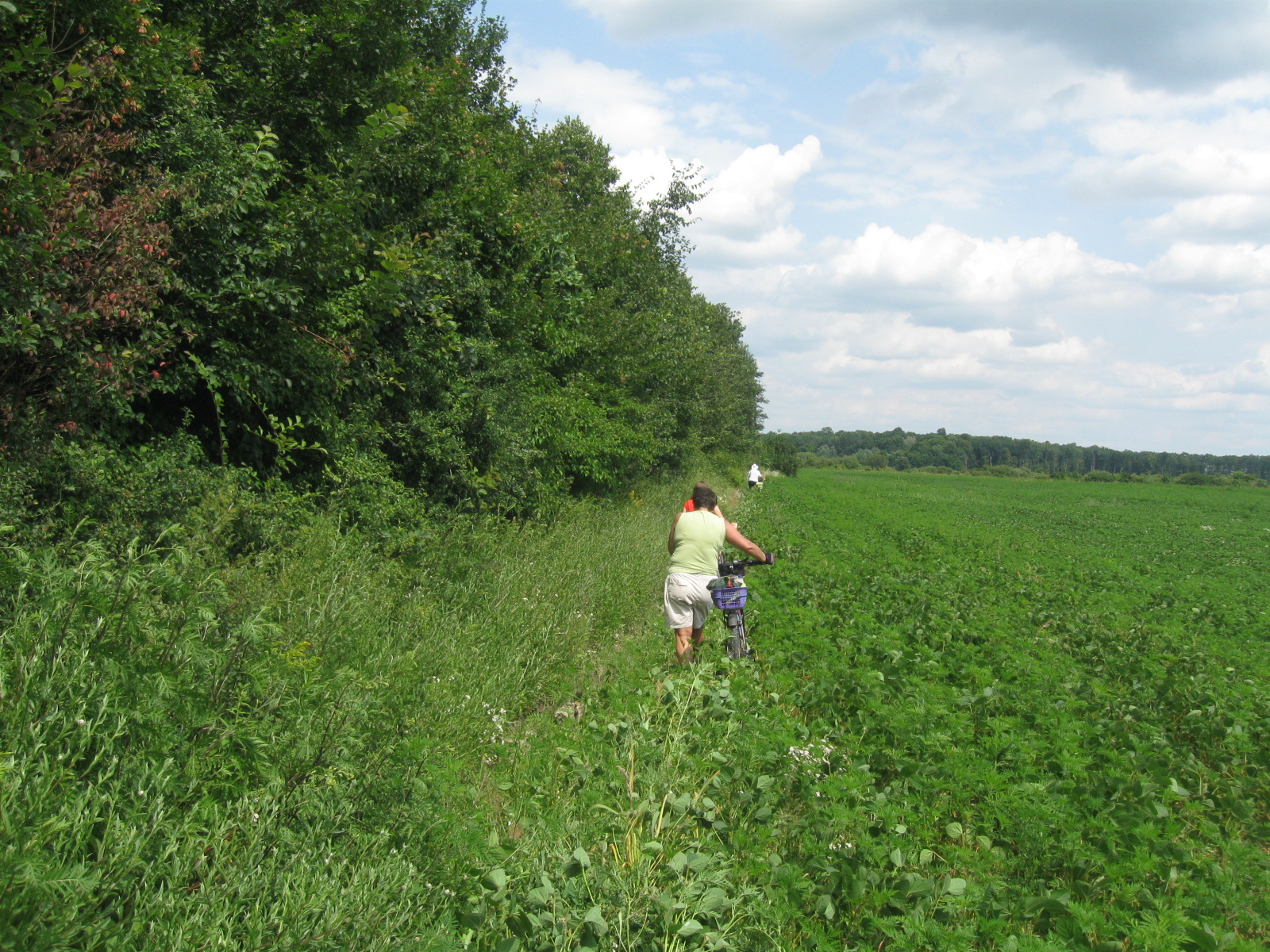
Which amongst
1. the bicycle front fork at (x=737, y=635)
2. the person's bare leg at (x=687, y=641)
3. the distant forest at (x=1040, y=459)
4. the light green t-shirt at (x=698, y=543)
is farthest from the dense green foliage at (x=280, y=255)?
the distant forest at (x=1040, y=459)

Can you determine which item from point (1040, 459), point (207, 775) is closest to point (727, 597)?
point (207, 775)

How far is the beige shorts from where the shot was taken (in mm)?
7625

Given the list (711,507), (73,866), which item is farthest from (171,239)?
(73,866)

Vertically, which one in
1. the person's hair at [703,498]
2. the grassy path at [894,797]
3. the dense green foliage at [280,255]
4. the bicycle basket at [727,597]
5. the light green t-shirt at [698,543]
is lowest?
the grassy path at [894,797]

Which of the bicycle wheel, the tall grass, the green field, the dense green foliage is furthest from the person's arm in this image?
the dense green foliage

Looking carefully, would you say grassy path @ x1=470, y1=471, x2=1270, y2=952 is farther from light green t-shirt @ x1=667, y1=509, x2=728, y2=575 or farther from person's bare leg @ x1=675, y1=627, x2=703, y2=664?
light green t-shirt @ x1=667, y1=509, x2=728, y2=575

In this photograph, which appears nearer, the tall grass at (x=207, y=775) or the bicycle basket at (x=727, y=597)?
the tall grass at (x=207, y=775)

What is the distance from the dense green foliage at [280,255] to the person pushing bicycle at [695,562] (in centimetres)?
362

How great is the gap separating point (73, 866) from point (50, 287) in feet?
15.5

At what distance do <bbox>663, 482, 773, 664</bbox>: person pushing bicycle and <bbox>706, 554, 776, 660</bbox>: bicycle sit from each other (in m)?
0.08

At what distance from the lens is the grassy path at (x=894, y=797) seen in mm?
3621

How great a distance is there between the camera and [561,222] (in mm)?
18359

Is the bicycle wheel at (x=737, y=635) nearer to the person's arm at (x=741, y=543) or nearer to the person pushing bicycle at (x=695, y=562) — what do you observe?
the person pushing bicycle at (x=695, y=562)

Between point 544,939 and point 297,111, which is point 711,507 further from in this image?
point 297,111
